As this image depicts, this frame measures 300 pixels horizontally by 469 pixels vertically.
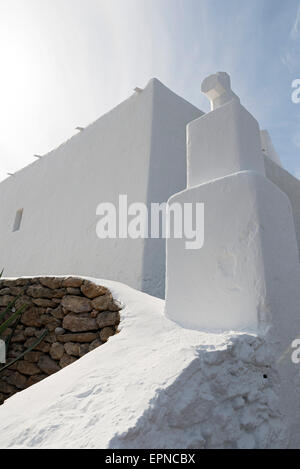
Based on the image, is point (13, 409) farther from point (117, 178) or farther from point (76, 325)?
point (117, 178)

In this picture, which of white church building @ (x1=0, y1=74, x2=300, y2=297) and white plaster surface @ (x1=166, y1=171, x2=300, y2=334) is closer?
white plaster surface @ (x1=166, y1=171, x2=300, y2=334)

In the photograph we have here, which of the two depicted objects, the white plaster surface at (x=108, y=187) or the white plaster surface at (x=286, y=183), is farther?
the white plaster surface at (x=286, y=183)

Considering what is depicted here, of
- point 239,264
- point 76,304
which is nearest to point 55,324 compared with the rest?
point 76,304

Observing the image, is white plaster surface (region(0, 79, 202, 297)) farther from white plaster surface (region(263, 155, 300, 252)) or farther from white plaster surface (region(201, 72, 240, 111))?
white plaster surface (region(201, 72, 240, 111))

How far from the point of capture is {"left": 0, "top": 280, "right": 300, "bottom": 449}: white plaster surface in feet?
3.16

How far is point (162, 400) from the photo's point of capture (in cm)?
103

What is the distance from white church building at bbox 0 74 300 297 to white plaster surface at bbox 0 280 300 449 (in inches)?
80.2

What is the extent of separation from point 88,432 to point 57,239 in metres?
4.68

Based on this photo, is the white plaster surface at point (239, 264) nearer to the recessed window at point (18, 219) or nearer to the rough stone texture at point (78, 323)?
the rough stone texture at point (78, 323)

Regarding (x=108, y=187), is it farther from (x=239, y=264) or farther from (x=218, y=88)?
(x=239, y=264)

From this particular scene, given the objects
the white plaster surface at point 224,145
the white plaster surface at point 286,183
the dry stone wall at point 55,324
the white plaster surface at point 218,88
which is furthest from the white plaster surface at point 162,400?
the white plaster surface at point 286,183

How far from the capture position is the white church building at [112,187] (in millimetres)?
3912

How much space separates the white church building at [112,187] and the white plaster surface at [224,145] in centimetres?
164


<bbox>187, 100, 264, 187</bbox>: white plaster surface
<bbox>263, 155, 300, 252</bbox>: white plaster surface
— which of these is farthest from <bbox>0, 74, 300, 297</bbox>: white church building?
<bbox>187, 100, 264, 187</bbox>: white plaster surface
